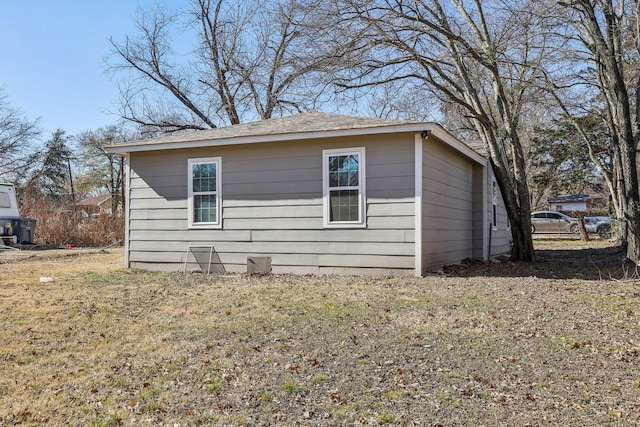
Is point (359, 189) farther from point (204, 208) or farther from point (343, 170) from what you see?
point (204, 208)

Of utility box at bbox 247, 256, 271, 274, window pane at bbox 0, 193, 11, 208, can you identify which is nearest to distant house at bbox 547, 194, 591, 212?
utility box at bbox 247, 256, 271, 274

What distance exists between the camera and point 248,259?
9.28 metres

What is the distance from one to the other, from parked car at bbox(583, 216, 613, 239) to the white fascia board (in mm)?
15967

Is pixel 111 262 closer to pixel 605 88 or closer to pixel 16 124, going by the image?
pixel 605 88

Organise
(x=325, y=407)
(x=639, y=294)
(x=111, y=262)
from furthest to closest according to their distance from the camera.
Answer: (x=111, y=262)
(x=639, y=294)
(x=325, y=407)

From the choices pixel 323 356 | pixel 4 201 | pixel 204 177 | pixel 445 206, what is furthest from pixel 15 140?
pixel 323 356

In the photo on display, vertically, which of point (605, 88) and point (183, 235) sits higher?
point (605, 88)

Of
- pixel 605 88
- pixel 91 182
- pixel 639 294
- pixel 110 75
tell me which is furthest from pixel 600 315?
pixel 91 182

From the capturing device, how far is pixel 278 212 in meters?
9.40

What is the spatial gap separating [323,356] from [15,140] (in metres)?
31.5

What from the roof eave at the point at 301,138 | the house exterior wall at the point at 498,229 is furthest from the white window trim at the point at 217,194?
the house exterior wall at the point at 498,229

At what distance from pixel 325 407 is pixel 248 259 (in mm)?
6306

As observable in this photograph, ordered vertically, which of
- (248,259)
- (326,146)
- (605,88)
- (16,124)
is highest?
(16,124)

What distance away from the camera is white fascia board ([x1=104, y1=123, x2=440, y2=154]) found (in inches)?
326
